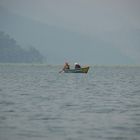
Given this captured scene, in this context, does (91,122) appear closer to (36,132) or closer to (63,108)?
(36,132)

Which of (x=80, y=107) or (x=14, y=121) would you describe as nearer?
(x=14, y=121)

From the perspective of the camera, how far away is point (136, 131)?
21.7m

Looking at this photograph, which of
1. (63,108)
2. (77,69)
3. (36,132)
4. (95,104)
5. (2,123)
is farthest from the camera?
(77,69)

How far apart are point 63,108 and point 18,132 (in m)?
9.11

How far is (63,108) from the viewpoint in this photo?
3039cm

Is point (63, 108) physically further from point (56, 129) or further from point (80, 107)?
point (56, 129)

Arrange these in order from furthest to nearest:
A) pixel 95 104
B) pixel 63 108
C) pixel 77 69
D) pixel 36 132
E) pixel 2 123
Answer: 1. pixel 77 69
2. pixel 95 104
3. pixel 63 108
4. pixel 2 123
5. pixel 36 132

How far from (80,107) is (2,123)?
8.54 meters

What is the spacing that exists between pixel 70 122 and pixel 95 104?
9.49 meters

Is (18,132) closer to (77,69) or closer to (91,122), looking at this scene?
(91,122)

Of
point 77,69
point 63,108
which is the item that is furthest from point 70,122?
point 77,69

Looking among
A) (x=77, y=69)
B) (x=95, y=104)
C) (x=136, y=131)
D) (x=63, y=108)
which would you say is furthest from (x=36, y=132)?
(x=77, y=69)

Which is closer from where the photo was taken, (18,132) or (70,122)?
(18,132)

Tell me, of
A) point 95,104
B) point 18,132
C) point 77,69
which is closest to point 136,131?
point 18,132
